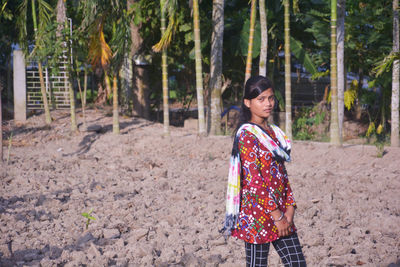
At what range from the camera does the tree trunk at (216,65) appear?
11.9 metres

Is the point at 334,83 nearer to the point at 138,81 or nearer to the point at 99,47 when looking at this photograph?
the point at 99,47

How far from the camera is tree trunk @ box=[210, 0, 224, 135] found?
11906mm

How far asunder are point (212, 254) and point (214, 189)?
259 centimetres

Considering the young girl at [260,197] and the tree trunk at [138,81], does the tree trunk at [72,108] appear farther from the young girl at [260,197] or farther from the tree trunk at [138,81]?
the young girl at [260,197]

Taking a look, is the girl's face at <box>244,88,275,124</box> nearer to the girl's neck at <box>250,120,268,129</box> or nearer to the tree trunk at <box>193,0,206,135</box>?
the girl's neck at <box>250,120,268,129</box>

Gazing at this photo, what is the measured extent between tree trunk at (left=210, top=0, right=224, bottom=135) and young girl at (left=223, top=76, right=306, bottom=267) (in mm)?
9379

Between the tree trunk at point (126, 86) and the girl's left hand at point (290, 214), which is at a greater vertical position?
the tree trunk at point (126, 86)

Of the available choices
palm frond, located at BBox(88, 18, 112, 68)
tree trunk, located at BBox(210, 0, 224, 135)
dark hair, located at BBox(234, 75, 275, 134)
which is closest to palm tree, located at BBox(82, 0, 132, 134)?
palm frond, located at BBox(88, 18, 112, 68)

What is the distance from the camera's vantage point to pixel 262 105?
2605 mm

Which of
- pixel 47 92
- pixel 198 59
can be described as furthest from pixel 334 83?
pixel 47 92

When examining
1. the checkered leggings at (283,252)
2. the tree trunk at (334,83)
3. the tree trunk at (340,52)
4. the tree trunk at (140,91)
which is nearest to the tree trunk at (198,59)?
the tree trunk at (334,83)

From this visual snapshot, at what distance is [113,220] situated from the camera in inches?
209

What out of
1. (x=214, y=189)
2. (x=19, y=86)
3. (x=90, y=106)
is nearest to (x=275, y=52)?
(x=90, y=106)

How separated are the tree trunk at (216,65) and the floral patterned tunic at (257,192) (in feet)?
31.0
